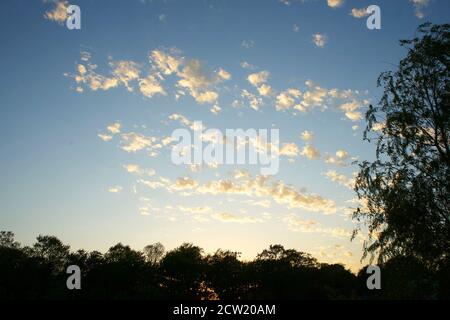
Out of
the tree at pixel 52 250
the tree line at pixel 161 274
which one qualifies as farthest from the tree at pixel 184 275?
the tree at pixel 52 250

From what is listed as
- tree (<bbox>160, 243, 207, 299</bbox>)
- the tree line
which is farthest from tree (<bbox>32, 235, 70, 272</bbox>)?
tree (<bbox>160, 243, 207, 299</bbox>)

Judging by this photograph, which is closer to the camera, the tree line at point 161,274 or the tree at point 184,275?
the tree line at point 161,274

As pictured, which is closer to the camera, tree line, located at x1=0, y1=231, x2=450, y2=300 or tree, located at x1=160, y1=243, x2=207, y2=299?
tree line, located at x1=0, y1=231, x2=450, y2=300

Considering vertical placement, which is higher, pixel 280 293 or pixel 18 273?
pixel 18 273

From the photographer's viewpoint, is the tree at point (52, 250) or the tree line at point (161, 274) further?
the tree at point (52, 250)

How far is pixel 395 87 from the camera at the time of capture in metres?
25.2

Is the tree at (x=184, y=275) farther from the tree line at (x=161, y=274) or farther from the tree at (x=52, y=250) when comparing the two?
the tree at (x=52, y=250)

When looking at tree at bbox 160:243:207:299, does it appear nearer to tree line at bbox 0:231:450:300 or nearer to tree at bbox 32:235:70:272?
tree line at bbox 0:231:450:300

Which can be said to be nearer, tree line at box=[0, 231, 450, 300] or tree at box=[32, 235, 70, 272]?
tree line at box=[0, 231, 450, 300]

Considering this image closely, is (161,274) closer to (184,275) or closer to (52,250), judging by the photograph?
(184,275)
